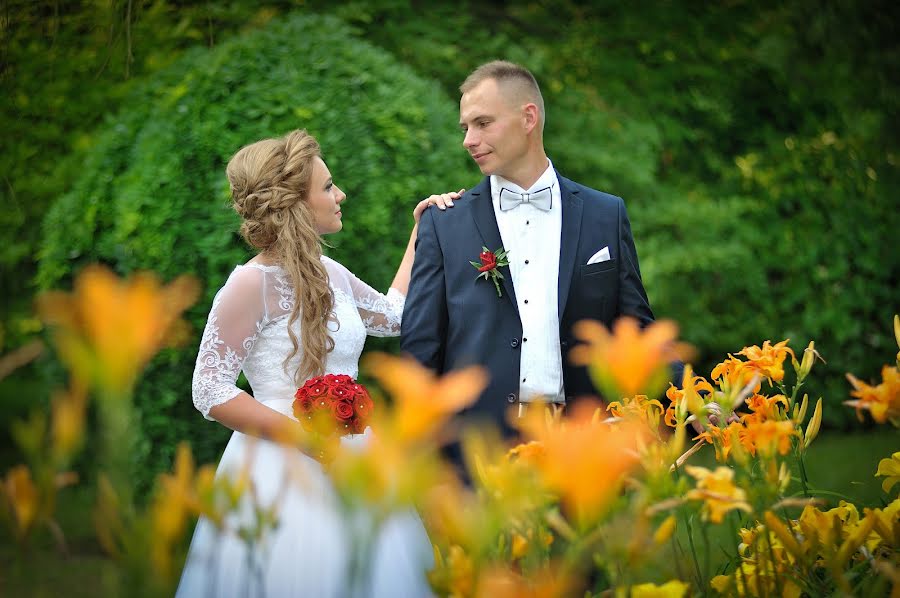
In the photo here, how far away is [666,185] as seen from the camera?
7.20 m

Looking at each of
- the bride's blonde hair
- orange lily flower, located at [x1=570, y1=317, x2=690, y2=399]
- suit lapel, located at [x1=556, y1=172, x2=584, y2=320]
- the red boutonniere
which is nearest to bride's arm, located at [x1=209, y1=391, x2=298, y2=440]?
the bride's blonde hair

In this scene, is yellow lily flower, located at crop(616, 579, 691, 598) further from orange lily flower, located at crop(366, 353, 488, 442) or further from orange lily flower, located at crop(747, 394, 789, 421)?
orange lily flower, located at crop(366, 353, 488, 442)

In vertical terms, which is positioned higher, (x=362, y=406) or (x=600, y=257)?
(x=600, y=257)

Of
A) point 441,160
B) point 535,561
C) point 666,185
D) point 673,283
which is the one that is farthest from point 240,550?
point 666,185

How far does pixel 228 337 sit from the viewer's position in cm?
267

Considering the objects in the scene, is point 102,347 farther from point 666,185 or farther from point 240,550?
point 666,185

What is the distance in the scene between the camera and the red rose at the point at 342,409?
2145mm

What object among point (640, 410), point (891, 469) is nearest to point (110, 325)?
point (640, 410)

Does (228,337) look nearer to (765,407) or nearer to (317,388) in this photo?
(317,388)

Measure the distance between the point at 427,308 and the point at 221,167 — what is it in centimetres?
137

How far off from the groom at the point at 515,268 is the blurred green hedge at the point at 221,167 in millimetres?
931

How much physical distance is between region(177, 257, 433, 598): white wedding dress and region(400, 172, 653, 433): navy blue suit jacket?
0.81ft

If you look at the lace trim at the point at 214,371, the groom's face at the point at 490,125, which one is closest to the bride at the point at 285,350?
the lace trim at the point at 214,371

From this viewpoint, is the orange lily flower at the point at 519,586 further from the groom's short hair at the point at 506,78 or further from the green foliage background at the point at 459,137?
the green foliage background at the point at 459,137
